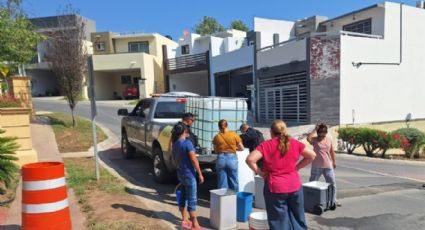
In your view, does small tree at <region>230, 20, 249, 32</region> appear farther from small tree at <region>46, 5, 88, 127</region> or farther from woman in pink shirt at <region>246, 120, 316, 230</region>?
woman in pink shirt at <region>246, 120, 316, 230</region>

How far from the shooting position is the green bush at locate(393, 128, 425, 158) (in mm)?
14721

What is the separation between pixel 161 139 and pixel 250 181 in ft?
7.64

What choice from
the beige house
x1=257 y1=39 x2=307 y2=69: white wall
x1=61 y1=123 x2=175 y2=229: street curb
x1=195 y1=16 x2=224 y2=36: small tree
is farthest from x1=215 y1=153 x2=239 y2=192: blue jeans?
x1=195 y1=16 x2=224 y2=36: small tree

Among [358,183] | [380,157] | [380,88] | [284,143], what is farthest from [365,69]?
[284,143]

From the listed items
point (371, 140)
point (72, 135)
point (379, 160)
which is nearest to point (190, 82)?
point (72, 135)

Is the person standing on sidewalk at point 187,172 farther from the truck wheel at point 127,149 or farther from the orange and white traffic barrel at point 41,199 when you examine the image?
the truck wheel at point 127,149

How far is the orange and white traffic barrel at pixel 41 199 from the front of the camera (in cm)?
446

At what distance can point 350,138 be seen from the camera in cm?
1516

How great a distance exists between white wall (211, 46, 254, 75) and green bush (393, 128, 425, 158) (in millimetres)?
11668

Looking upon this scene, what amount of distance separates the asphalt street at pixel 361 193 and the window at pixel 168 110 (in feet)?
5.11

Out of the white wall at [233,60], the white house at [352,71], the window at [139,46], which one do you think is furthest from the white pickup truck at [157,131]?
the window at [139,46]

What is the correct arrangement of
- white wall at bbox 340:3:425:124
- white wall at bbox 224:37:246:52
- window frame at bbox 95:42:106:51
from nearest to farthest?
white wall at bbox 340:3:425:124
white wall at bbox 224:37:246:52
window frame at bbox 95:42:106:51

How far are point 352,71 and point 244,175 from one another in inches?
583

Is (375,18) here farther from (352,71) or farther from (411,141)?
(411,141)
